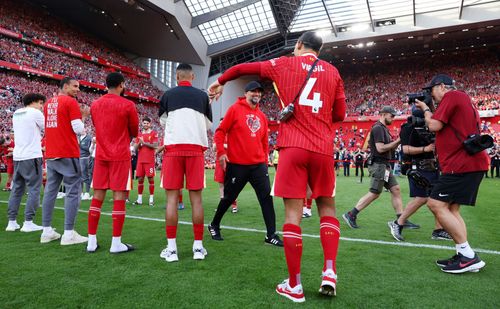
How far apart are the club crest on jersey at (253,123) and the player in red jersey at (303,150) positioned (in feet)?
6.26

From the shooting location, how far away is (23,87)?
28703mm

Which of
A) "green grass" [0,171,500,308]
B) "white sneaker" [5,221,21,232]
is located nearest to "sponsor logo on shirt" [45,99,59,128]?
"green grass" [0,171,500,308]

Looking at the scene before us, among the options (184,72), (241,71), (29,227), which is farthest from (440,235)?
(29,227)

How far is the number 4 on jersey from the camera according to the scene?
2.62m

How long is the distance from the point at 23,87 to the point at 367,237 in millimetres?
32717

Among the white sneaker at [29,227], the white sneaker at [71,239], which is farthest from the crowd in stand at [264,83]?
the white sneaker at [71,239]

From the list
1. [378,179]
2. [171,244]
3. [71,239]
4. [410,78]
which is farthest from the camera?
[410,78]

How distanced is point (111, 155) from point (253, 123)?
6.22 ft

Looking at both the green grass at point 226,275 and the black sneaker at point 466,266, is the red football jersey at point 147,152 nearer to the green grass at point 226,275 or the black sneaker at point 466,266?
the green grass at point 226,275

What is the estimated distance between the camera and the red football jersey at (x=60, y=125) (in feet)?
13.9

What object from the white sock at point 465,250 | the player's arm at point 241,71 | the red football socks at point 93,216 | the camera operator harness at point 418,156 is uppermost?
the player's arm at point 241,71

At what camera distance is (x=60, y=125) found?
4.25m

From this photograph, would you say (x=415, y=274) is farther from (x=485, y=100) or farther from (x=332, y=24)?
(x=485, y=100)

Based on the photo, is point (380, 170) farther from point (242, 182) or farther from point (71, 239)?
point (71, 239)
